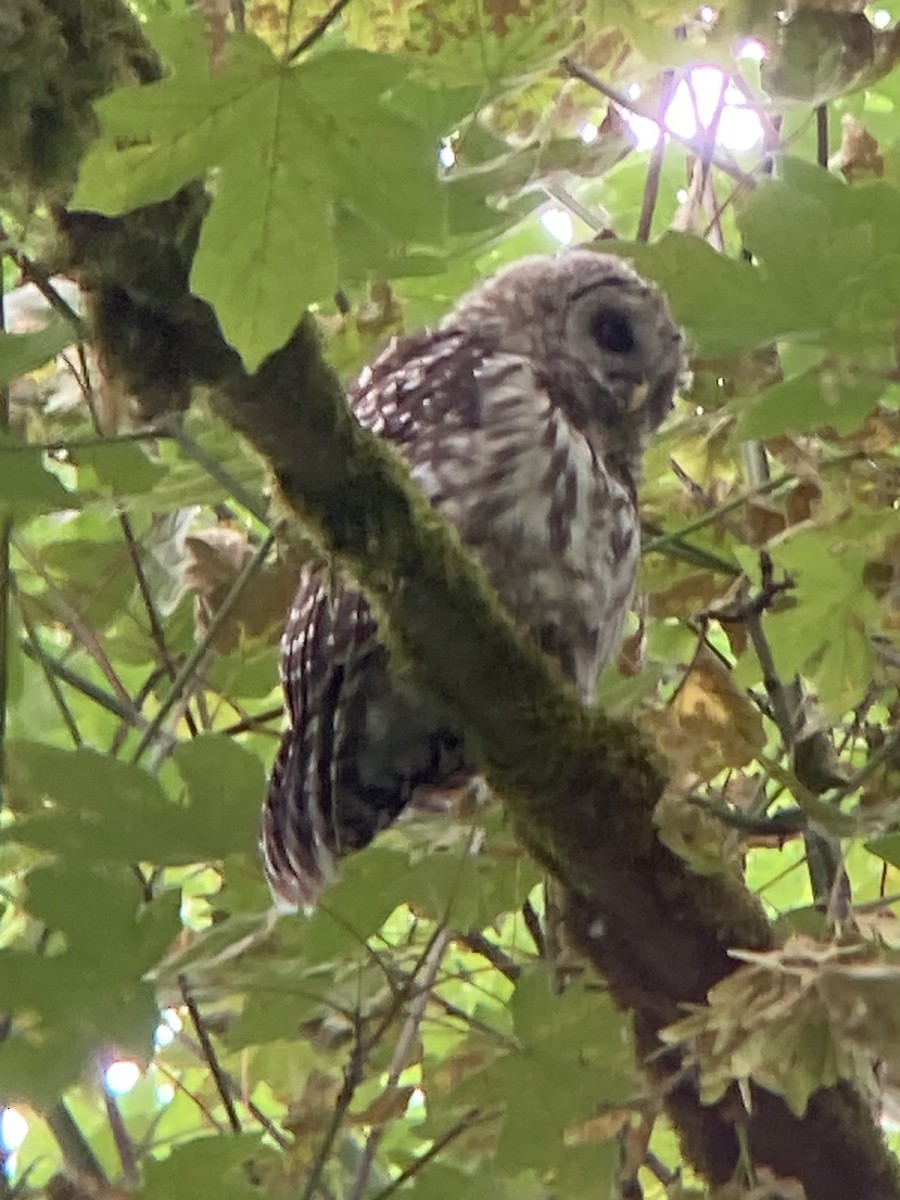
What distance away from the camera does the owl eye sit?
7.07 ft

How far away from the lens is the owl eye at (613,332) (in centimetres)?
215

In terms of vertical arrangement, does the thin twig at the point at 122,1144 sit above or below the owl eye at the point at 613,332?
below

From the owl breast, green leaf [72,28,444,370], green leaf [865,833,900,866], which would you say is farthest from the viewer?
the owl breast

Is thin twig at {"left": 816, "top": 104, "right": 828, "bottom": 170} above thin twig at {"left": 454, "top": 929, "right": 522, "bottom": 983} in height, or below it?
above

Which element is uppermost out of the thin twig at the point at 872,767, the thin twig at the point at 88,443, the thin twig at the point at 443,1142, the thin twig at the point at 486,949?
the thin twig at the point at 88,443

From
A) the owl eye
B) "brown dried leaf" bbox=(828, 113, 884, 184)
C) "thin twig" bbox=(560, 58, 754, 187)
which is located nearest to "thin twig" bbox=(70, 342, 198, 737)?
"thin twig" bbox=(560, 58, 754, 187)

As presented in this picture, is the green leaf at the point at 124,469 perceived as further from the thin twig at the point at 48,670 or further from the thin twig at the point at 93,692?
the thin twig at the point at 93,692

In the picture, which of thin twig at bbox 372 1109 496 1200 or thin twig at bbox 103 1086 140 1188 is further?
thin twig at bbox 103 1086 140 1188

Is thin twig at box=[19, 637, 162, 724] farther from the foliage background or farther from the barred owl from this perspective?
the barred owl

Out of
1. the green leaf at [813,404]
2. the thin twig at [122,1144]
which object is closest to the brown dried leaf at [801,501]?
the green leaf at [813,404]

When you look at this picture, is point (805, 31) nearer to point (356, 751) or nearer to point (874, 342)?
point (874, 342)

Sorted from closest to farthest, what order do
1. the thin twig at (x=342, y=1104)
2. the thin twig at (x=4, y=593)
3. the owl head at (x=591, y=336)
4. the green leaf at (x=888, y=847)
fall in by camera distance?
the green leaf at (x=888, y=847) < the thin twig at (x=342, y=1104) < the thin twig at (x=4, y=593) < the owl head at (x=591, y=336)

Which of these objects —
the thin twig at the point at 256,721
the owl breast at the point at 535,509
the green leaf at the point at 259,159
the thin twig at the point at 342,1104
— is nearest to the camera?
the green leaf at the point at 259,159

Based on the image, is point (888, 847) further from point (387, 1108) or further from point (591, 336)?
point (591, 336)
